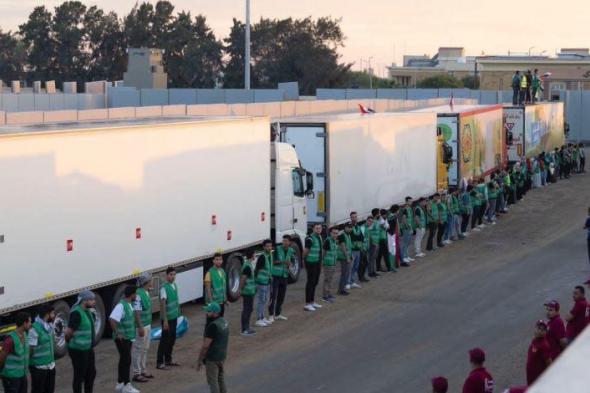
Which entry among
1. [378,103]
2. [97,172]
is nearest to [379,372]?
[97,172]

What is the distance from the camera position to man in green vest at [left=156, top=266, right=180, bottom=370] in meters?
15.9

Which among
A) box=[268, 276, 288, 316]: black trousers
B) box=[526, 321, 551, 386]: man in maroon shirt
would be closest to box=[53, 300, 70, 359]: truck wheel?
box=[268, 276, 288, 316]: black trousers

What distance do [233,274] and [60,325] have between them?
5466 millimetres

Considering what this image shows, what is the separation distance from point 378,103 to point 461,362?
34.5 metres

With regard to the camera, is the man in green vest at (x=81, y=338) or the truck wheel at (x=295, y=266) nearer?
the man in green vest at (x=81, y=338)

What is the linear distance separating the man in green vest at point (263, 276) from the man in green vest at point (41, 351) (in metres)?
6.04

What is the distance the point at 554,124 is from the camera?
55.7m

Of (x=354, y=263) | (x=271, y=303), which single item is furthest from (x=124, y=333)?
(x=354, y=263)

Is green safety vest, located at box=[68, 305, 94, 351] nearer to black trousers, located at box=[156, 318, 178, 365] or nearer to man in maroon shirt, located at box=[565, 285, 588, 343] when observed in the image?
black trousers, located at box=[156, 318, 178, 365]

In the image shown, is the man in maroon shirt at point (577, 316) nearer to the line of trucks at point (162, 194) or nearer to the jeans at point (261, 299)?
the jeans at point (261, 299)

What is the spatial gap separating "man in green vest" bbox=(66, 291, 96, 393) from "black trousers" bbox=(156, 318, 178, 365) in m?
2.07

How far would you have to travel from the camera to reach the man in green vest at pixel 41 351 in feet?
42.5

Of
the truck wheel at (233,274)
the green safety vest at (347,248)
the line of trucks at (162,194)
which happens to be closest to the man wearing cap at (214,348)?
the line of trucks at (162,194)

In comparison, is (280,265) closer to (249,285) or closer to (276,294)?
(276,294)
